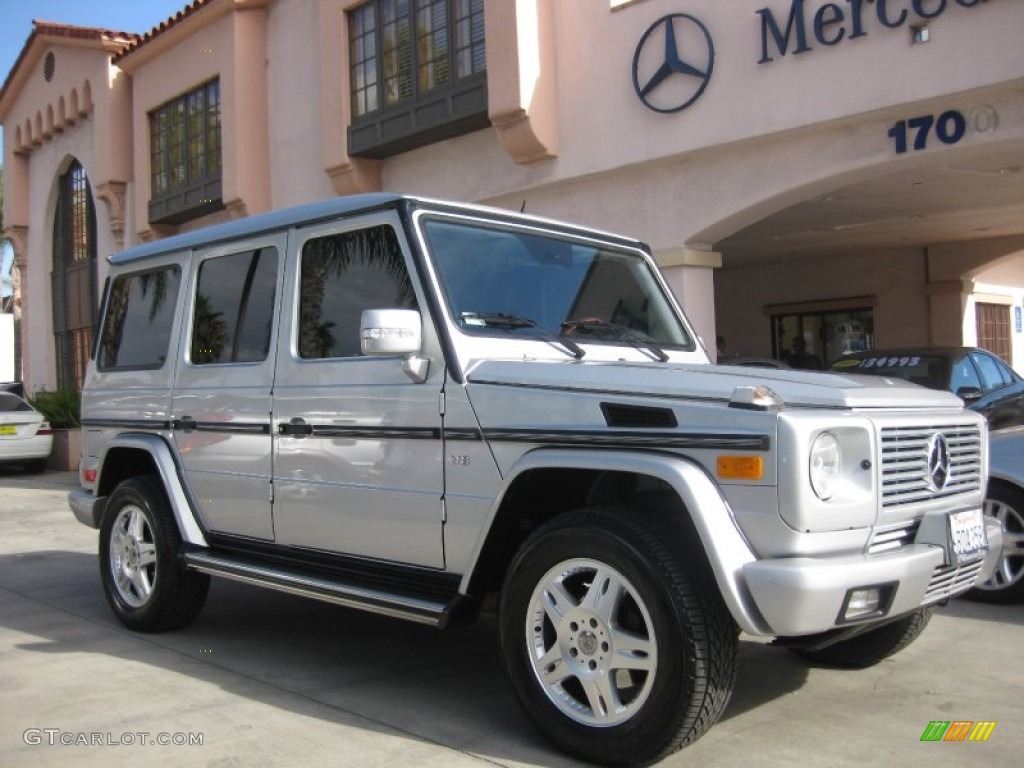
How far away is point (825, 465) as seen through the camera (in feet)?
11.6

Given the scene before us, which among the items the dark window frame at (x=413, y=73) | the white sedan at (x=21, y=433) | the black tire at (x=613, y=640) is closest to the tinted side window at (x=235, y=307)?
the black tire at (x=613, y=640)

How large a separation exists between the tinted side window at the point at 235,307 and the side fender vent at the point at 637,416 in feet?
7.06

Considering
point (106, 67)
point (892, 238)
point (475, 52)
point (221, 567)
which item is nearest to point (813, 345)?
point (892, 238)

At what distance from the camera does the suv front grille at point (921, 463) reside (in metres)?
3.71

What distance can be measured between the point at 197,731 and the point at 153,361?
2549 mm

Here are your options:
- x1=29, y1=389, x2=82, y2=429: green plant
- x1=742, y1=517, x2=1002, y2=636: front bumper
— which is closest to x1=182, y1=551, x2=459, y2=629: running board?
x1=742, y1=517, x2=1002, y2=636: front bumper

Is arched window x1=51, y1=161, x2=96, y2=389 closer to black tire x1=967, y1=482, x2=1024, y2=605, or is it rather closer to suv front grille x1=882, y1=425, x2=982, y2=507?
black tire x1=967, y1=482, x2=1024, y2=605

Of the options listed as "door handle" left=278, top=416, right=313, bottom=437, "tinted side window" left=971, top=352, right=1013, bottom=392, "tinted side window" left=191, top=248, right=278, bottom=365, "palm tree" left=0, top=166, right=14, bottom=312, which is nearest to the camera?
"door handle" left=278, top=416, right=313, bottom=437

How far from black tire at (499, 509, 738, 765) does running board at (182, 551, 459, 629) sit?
0.36 metres

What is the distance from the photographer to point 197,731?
4.26 meters

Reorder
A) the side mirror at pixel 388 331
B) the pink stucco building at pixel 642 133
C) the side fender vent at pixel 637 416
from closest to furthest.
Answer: the side fender vent at pixel 637 416, the side mirror at pixel 388 331, the pink stucco building at pixel 642 133

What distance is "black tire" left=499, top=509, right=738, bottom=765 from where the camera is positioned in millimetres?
3484

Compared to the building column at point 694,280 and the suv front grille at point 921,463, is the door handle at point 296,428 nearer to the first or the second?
the suv front grille at point 921,463

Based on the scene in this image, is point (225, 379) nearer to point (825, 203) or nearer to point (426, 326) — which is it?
point (426, 326)
